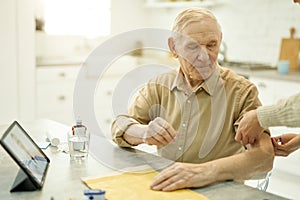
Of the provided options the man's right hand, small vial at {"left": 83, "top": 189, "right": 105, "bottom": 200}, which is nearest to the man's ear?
the man's right hand

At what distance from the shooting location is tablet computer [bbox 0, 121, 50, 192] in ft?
4.11

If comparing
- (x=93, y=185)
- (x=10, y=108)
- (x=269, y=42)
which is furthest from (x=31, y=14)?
(x=93, y=185)

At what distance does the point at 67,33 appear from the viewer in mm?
5059

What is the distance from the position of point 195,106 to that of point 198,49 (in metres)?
0.24

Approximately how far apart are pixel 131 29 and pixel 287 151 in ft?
14.2

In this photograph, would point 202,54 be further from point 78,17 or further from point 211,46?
point 78,17

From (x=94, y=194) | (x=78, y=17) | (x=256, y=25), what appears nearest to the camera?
(x=94, y=194)

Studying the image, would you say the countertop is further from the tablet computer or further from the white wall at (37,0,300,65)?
the white wall at (37,0,300,65)

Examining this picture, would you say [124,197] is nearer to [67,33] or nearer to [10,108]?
[10,108]

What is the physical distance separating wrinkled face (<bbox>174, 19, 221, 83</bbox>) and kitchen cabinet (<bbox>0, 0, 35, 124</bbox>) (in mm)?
2619

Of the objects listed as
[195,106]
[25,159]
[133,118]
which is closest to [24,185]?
[25,159]

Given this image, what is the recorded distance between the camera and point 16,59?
404 centimetres

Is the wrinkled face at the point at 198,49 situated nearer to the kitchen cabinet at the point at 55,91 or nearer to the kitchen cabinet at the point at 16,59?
the kitchen cabinet at the point at 16,59

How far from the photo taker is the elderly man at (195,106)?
65.1 inches
